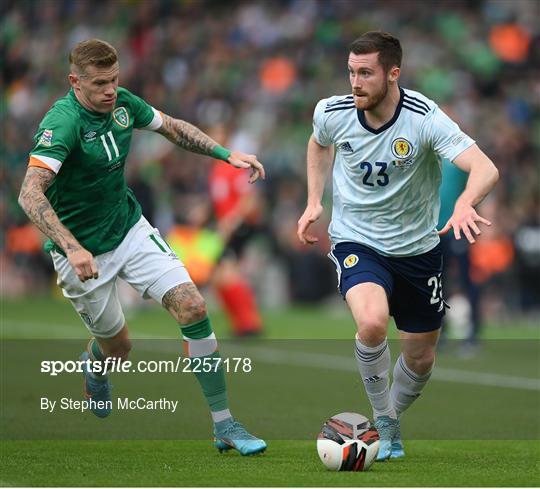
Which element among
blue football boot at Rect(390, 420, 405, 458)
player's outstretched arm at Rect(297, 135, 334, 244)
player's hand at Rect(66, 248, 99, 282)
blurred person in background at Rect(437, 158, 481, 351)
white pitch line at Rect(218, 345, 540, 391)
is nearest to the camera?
player's hand at Rect(66, 248, 99, 282)

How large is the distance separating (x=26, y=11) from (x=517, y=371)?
1962cm

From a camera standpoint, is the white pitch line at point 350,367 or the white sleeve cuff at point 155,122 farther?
the white pitch line at point 350,367

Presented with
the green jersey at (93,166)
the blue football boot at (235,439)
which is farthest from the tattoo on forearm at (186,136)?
the blue football boot at (235,439)

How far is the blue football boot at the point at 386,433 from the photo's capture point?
7.88 m

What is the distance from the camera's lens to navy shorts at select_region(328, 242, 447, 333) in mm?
8023

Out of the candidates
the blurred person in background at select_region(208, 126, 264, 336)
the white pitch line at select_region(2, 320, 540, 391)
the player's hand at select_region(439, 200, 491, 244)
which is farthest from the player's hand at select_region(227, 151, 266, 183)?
the blurred person in background at select_region(208, 126, 264, 336)

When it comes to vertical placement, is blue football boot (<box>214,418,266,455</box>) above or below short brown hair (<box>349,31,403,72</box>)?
below

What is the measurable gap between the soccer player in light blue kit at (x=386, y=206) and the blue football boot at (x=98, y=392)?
2097 millimetres

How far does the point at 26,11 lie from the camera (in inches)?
1179

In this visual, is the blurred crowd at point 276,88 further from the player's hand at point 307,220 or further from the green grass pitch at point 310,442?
the player's hand at point 307,220

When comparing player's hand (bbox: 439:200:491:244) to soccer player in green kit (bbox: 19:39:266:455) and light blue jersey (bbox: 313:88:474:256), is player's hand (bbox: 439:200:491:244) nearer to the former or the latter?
light blue jersey (bbox: 313:88:474:256)

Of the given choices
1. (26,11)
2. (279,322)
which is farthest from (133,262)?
(26,11)

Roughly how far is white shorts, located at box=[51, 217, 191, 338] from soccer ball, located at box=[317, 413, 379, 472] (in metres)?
1.49

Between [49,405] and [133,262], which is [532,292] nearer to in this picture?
[49,405]
